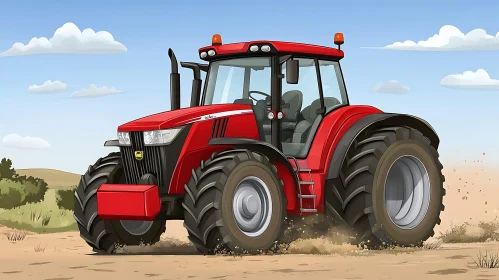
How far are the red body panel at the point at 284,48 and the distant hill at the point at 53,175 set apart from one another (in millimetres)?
38073

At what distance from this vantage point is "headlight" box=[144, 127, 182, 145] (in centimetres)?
1160

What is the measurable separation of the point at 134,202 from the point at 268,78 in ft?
8.56

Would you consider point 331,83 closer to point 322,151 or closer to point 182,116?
point 322,151

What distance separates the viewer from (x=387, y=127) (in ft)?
43.9

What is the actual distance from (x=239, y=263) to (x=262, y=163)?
1.54 m

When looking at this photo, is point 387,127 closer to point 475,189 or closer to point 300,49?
point 300,49

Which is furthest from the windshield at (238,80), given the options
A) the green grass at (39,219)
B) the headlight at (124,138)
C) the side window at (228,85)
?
the green grass at (39,219)

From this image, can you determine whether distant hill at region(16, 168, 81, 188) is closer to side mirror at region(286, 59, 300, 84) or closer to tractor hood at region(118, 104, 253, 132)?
tractor hood at region(118, 104, 253, 132)

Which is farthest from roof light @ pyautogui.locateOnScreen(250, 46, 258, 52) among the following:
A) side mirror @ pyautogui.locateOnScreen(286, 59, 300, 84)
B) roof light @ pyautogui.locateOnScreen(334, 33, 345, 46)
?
roof light @ pyautogui.locateOnScreen(334, 33, 345, 46)

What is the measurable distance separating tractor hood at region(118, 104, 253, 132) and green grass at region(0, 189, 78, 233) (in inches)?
304

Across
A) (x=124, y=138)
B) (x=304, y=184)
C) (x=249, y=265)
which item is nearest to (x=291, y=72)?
(x=304, y=184)

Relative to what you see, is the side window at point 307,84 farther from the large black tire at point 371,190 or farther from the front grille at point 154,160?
the front grille at point 154,160

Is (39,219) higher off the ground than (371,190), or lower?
lower

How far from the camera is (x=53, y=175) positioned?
53719 millimetres
